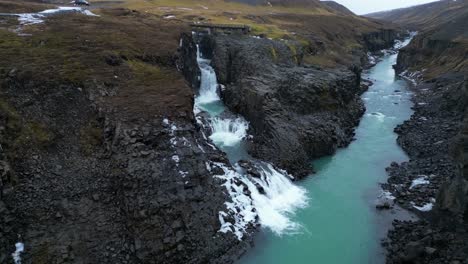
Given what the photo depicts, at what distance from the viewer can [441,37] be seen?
99.0 m

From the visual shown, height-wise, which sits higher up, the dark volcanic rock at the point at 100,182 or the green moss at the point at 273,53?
the green moss at the point at 273,53

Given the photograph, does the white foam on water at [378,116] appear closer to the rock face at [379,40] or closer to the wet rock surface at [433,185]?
the wet rock surface at [433,185]

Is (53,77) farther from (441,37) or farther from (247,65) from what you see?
(441,37)

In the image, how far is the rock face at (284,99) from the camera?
1740 inches

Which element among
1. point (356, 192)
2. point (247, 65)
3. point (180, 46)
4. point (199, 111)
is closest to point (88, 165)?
point (199, 111)

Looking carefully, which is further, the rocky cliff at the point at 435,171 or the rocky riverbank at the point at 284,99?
the rocky riverbank at the point at 284,99

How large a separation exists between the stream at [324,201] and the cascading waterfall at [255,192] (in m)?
0.08

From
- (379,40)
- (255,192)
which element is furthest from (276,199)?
(379,40)

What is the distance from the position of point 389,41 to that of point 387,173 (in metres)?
135

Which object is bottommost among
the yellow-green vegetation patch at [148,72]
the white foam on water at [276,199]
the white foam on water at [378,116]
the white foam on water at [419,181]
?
the white foam on water at [276,199]

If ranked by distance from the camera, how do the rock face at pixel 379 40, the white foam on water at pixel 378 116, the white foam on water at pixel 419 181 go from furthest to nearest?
the rock face at pixel 379 40 → the white foam on water at pixel 378 116 → the white foam on water at pixel 419 181

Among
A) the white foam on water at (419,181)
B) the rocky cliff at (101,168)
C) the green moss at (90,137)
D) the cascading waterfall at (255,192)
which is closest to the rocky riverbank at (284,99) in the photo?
the cascading waterfall at (255,192)

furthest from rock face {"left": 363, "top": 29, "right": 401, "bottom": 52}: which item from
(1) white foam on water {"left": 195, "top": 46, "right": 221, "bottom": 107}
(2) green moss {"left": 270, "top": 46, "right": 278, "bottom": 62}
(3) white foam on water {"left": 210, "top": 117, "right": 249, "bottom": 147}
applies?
(3) white foam on water {"left": 210, "top": 117, "right": 249, "bottom": 147}

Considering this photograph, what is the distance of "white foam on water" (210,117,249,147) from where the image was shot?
46394 mm
